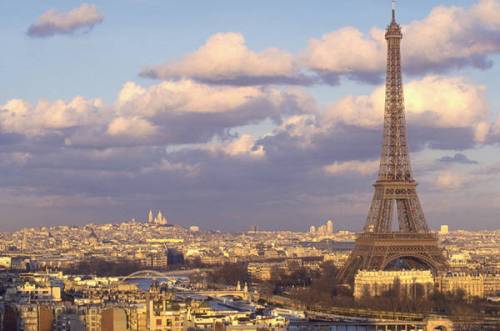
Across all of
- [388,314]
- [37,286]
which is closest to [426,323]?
[388,314]

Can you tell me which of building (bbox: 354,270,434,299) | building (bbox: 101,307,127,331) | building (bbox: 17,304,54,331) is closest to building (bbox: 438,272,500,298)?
building (bbox: 354,270,434,299)

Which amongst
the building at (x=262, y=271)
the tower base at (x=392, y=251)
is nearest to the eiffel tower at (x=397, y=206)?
the tower base at (x=392, y=251)

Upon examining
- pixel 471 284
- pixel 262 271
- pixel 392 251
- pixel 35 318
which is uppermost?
pixel 392 251

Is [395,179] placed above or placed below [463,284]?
above

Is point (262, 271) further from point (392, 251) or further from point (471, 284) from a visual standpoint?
point (392, 251)

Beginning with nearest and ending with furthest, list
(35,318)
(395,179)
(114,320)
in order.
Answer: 1. (114,320)
2. (35,318)
3. (395,179)

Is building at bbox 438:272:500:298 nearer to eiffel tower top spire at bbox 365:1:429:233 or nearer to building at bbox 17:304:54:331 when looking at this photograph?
eiffel tower top spire at bbox 365:1:429:233

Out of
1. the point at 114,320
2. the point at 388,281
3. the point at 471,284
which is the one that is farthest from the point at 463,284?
the point at 114,320
